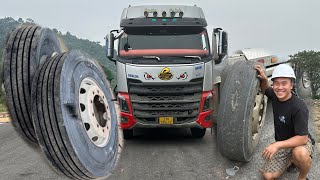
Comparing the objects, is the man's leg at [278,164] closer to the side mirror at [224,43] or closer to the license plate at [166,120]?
the license plate at [166,120]

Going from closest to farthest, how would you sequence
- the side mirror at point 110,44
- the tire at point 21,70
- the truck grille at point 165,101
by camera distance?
the tire at point 21,70 → the truck grille at point 165,101 → the side mirror at point 110,44

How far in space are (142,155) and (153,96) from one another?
1.14 m

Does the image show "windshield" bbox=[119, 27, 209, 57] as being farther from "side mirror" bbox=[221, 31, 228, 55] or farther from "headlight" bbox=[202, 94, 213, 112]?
"headlight" bbox=[202, 94, 213, 112]

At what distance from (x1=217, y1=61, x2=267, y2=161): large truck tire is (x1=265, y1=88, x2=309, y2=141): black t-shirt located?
1.02 ft

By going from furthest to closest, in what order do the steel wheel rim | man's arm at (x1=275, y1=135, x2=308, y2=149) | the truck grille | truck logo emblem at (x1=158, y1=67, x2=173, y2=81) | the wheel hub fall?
the truck grille, truck logo emblem at (x1=158, y1=67, x2=173, y2=81), the steel wheel rim, man's arm at (x1=275, y1=135, x2=308, y2=149), the wheel hub

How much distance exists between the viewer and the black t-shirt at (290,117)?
13.4 ft

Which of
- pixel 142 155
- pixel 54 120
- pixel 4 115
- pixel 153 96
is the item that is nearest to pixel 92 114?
pixel 54 120

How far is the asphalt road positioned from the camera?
5.16 metres

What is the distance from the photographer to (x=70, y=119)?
3055 mm

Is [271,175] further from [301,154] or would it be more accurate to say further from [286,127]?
[286,127]

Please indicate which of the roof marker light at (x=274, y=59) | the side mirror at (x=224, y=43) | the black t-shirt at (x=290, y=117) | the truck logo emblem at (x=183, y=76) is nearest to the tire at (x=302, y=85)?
the roof marker light at (x=274, y=59)

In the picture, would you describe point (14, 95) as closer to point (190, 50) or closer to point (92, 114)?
point (92, 114)

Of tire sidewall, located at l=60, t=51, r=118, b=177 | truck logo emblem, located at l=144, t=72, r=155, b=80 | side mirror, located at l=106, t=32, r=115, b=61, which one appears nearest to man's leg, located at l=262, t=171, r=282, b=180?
tire sidewall, located at l=60, t=51, r=118, b=177

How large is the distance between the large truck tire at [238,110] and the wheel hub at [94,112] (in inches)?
60.5
